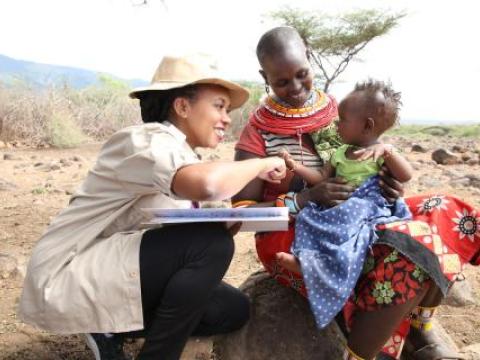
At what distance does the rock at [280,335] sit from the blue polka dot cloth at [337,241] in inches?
13.1

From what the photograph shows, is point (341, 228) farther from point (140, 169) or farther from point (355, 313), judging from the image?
point (140, 169)

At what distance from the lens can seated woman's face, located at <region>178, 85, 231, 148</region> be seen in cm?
207

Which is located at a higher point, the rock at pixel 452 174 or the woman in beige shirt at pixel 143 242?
the woman in beige shirt at pixel 143 242

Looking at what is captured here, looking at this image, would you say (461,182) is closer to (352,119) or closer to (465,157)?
(465,157)

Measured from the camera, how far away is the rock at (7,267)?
3229 millimetres

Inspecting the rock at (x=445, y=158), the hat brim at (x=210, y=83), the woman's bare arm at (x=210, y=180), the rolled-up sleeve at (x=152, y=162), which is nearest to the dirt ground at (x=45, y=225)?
the rock at (x=445, y=158)

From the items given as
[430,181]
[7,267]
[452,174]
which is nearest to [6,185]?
[7,267]

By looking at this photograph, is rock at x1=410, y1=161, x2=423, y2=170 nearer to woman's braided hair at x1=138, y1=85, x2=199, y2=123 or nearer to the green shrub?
the green shrub

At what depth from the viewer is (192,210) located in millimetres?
1711

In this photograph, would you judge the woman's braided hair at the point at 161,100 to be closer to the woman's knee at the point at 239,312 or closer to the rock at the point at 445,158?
the woman's knee at the point at 239,312

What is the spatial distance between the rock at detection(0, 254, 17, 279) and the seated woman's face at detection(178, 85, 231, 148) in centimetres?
190

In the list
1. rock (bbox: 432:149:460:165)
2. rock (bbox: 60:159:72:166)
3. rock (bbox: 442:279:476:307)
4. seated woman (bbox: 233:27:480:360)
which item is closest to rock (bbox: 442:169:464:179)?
→ rock (bbox: 432:149:460:165)

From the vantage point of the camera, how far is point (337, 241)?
1979mm

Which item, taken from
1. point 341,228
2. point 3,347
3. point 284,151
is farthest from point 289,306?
point 3,347
